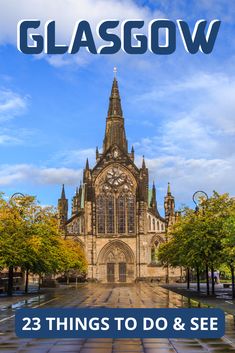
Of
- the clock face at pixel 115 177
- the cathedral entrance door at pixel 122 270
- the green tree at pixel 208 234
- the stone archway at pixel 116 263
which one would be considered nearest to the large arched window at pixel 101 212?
the stone archway at pixel 116 263

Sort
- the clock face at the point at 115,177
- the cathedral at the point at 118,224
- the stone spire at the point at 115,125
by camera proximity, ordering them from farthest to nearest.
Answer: the stone spire at the point at 115,125 → the clock face at the point at 115,177 → the cathedral at the point at 118,224

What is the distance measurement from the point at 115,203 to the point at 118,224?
12.8ft

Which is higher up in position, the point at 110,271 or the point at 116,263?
the point at 116,263

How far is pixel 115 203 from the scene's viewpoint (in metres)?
103

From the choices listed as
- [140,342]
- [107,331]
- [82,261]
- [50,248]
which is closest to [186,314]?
[107,331]

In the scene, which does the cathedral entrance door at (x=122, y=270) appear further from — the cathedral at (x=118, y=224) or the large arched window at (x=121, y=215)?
the large arched window at (x=121, y=215)

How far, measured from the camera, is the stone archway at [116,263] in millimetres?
101625

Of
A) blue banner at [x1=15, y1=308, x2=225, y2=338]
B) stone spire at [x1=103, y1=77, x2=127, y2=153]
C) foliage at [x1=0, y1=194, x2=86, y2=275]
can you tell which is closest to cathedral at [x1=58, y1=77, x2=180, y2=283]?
stone spire at [x1=103, y1=77, x2=127, y2=153]

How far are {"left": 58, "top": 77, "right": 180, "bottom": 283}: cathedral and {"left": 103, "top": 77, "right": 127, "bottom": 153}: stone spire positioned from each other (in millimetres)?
6130

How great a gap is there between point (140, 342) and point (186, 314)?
367cm

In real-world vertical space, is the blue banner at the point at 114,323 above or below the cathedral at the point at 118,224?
below

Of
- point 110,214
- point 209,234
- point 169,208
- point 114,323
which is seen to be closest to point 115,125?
point 110,214

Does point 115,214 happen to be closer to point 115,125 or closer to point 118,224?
point 118,224

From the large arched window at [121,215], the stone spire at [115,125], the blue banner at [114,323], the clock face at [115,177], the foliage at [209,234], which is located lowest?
the blue banner at [114,323]
